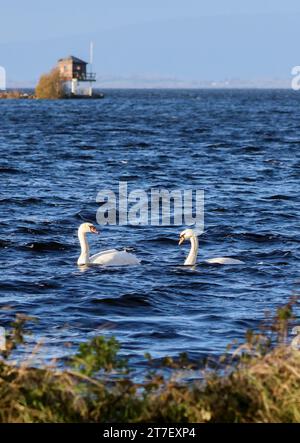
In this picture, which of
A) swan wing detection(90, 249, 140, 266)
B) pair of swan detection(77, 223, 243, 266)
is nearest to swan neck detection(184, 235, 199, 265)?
pair of swan detection(77, 223, 243, 266)

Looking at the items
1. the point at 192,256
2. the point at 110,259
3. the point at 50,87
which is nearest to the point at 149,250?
the point at 192,256

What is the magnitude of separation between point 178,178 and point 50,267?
729 inches

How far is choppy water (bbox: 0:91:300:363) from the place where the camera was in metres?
14.6

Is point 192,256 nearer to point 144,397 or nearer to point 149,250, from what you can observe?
point 149,250

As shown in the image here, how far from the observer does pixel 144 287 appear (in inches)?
695

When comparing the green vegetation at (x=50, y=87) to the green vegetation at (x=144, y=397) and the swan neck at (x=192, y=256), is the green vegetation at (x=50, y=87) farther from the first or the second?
the green vegetation at (x=144, y=397)

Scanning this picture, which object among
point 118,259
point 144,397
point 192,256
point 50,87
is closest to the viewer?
point 144,397

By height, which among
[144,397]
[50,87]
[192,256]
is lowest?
[50,87]

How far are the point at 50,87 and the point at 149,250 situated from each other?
134238 mm

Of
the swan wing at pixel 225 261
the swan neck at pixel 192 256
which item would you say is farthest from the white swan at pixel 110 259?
the swan wing at pixel 225 261

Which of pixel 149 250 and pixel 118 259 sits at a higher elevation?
pixel 118 259

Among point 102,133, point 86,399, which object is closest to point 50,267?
point 86,399

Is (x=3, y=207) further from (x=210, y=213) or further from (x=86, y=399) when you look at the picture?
(x=86, y=399)

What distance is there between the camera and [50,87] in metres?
154
